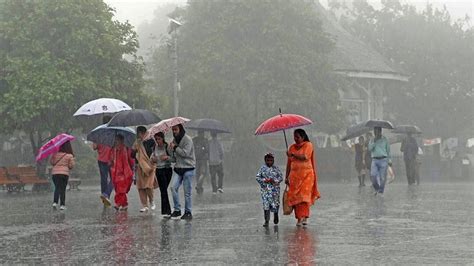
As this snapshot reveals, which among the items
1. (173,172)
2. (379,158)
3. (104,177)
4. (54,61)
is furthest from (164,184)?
(54,61)

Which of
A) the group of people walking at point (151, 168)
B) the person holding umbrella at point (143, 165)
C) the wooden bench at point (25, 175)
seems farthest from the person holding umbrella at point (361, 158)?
the person holding umbrella at point (143, 165)

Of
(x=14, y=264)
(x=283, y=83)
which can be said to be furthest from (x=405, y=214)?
(x=283, y=83)

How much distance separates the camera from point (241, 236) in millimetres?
13984

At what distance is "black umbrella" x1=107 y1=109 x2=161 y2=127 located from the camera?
19094 millimetres

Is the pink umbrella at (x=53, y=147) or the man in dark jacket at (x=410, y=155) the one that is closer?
the pink umbrella at (x=53, y=147)

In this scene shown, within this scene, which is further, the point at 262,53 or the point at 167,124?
the point at 262,53

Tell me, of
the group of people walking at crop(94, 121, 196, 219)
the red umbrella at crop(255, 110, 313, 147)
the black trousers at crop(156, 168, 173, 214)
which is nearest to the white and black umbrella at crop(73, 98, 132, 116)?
the group of people walking at crop(94, 121, 196, 219)

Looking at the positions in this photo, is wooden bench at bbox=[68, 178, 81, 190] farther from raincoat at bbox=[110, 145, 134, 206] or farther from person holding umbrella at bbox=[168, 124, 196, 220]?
person holding umbrella at bbox=[168, 124, 196, 220]

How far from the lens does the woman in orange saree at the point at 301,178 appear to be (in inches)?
609

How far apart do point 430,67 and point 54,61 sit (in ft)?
103

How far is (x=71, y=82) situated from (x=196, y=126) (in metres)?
6.62

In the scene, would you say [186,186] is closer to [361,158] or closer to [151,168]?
[151,168]

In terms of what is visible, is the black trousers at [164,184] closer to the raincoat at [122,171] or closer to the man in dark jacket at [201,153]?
the raincoat at [122,171]

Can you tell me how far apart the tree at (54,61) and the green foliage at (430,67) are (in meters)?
29.1
